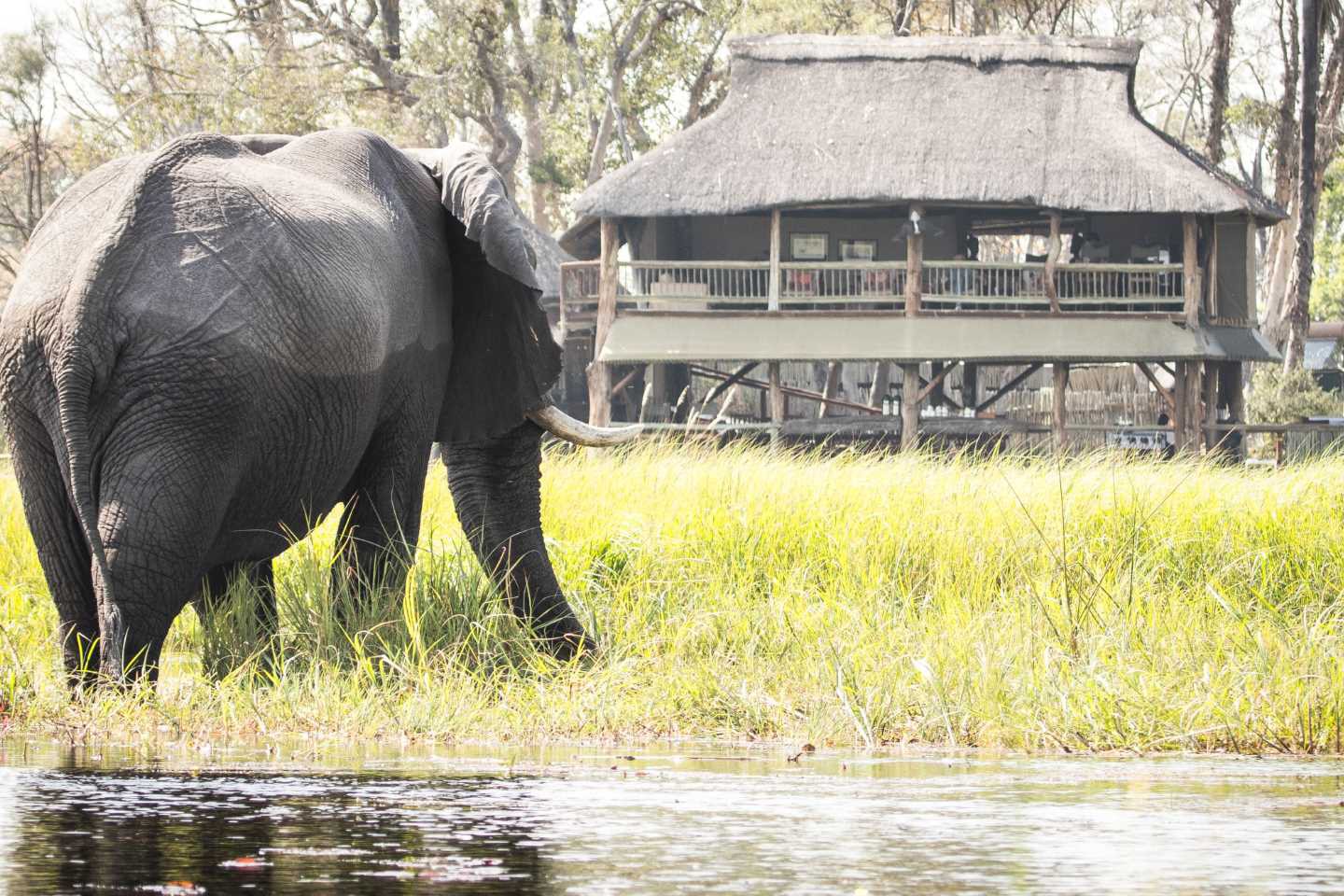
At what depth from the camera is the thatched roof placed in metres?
25.9

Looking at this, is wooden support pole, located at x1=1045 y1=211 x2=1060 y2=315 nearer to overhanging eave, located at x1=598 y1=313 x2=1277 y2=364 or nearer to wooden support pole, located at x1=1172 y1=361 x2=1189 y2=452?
overhanging eave, located at x1=598 y1=313 x2=1277 y2=364

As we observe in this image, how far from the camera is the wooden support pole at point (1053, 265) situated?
2603 cm

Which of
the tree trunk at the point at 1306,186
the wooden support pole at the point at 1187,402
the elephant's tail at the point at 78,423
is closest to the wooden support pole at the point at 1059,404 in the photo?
the wooden support pole at the point at 1187,402

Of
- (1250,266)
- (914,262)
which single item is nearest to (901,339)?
(914,262)

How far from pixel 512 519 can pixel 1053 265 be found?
762 inches

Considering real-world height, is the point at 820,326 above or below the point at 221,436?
below

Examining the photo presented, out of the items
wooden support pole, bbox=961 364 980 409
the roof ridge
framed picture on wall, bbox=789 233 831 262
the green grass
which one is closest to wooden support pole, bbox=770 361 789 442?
framed picture on wall, bbox=789 233 831 262

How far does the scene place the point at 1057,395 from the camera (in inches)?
1017

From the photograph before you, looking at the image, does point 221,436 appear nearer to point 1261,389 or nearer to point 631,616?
point 631,616

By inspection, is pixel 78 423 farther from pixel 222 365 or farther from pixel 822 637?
pixel 822 637

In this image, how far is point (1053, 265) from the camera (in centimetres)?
2598

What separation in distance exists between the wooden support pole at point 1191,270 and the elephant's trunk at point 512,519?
19988mm

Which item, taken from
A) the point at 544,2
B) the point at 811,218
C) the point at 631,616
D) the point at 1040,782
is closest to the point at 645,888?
the point at 1040,782

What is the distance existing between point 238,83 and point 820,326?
40.8 ft
